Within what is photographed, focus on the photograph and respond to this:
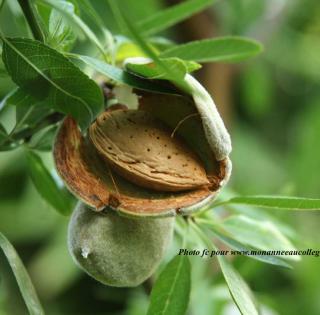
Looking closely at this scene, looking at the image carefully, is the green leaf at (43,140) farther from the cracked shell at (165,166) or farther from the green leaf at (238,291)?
the green leaf at (238,291)

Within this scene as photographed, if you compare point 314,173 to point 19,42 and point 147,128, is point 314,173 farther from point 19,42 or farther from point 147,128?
point 19,42

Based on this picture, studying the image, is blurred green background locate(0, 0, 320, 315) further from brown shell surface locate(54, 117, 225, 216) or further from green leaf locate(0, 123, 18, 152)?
brown shell surface locate(54, 117, 225, 216)

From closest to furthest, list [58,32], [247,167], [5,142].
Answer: [58,32] → [5,142] → [247,167]

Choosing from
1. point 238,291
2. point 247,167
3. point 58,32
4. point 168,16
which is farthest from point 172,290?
point 247,167

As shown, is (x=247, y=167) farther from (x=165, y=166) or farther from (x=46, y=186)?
(x=165, y=166)

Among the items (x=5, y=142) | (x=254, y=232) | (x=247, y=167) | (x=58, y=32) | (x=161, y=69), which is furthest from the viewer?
(x=247, y=167)

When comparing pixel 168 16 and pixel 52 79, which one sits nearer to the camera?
pixel 52 79
